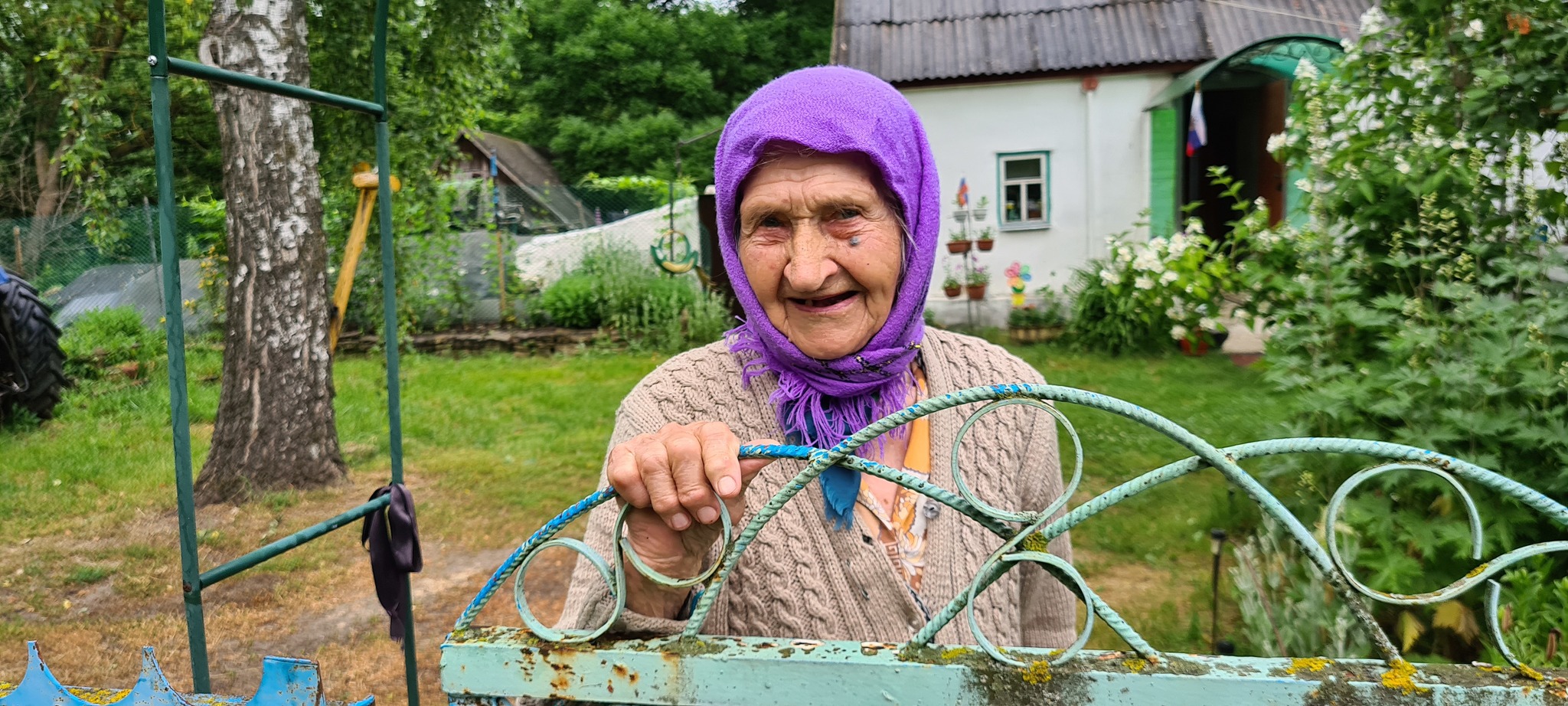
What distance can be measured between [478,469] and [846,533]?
487cm

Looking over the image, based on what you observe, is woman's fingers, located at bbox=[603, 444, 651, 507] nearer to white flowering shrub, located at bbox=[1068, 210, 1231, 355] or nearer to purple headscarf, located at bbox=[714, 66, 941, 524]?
purple headscarf, located at bbox=[714, 66, 941, 524]

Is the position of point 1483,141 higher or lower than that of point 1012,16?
lower

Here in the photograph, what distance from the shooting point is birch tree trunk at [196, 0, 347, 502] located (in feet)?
15.1

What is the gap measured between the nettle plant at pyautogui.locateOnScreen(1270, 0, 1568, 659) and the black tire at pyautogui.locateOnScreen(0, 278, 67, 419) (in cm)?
805

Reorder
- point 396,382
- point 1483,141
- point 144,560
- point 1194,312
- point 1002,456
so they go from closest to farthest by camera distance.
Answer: point 1002,456
point 396,382
point 1483,141
point 144,560
point 1194,312

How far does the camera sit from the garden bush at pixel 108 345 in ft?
29.3

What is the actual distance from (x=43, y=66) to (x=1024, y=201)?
43.6ft

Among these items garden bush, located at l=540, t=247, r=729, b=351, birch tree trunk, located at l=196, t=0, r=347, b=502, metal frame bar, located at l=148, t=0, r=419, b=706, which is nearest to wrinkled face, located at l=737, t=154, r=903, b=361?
metal frame bar, located at l=148, t=0, r=419, b=706

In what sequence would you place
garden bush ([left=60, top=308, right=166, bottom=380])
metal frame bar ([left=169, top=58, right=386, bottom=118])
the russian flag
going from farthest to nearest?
the russian flag
garden bush ([left=60, top=308, right=166, bottom=380])
metal frame bar ([left=169, top=58, right=386, bottom=118])

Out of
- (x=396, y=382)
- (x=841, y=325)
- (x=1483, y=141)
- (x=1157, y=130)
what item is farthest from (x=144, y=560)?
(x=1157, y=130)

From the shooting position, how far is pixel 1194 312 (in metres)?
7.23

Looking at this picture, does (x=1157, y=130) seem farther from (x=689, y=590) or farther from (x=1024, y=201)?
(x=689, y=590)

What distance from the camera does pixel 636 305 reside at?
1061 centimetres

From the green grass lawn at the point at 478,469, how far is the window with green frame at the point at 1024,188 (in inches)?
81.5
